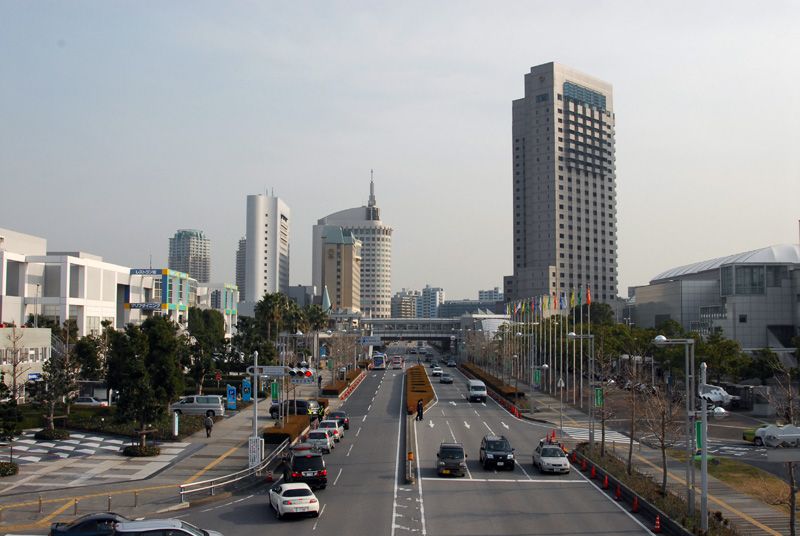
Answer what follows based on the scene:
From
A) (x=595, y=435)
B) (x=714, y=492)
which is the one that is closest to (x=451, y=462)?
(x=714, y=492)

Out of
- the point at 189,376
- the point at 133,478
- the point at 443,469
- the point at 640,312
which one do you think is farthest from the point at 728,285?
the point at 133,478

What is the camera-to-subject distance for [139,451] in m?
41.4

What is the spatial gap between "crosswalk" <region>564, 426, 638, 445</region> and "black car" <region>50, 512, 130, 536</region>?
107ft

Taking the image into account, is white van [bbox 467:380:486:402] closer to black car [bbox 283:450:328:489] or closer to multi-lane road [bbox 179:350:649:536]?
multi-lane road [bbox 179:350:649:536]

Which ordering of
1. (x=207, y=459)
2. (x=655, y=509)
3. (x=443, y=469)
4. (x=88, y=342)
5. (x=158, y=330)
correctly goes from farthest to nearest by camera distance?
(x=88, y=342), (x=158, y=330), (x=207, y=459), (x=443, y=469), (x=655, y=509)

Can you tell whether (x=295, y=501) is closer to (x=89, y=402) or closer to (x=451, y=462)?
(x=451, y=462)

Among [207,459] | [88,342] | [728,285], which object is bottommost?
[207,459]

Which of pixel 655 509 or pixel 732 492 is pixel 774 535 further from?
pixel 732 492

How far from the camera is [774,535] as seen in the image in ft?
82.0

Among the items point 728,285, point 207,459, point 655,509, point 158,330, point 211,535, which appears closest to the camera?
point 211,535

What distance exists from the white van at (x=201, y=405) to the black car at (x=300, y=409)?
4189 millimetres

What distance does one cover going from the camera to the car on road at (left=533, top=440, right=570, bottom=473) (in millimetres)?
36000

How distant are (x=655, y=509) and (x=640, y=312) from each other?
115 metres

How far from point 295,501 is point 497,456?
13.3 meters
